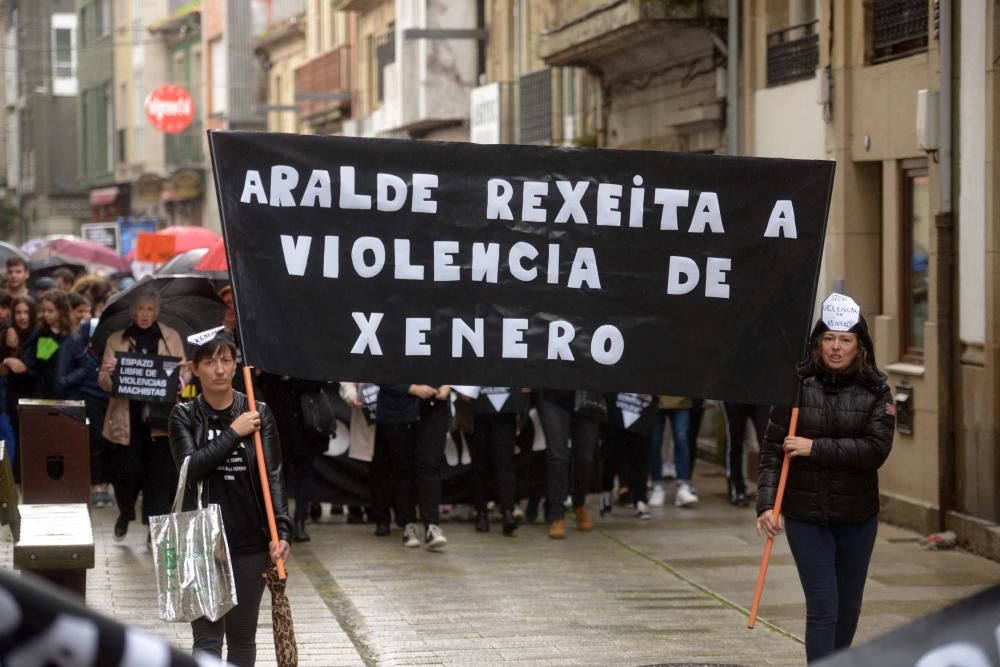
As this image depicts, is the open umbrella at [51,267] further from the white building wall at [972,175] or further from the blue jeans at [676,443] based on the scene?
the white building wall at [972,175]

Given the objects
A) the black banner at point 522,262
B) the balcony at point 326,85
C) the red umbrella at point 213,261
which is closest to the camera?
the black banner at point 522,262

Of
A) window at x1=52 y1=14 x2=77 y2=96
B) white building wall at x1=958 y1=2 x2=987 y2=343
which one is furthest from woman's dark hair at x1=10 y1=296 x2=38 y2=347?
window at x1=52 y1=14 x2=77 y2=96

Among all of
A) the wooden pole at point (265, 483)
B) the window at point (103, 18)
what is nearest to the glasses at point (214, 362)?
the wooden pole at point (265, 483)

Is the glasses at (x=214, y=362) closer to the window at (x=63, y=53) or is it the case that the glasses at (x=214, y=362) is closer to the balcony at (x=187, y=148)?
the balcony at (x=187, y=148)

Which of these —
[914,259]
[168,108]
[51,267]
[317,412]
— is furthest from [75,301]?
[168,108]

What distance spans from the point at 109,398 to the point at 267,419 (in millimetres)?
6828

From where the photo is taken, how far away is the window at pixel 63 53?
69838 millimetres

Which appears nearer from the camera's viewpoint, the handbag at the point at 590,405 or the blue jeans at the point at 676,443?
the handbag at the point at 590,405

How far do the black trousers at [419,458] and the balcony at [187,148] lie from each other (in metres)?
40.1

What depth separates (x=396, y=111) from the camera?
3247 centimetres

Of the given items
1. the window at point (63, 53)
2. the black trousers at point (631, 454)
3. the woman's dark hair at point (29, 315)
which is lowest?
the black trousers at point (631, 454)

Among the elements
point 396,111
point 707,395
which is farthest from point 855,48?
point 396,111

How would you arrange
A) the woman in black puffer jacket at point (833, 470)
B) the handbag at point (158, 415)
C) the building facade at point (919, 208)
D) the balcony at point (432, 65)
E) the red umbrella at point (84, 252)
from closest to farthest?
the woman in black puffer jacket at point (833, 470)
the handbag at point (158, 415)
the building facade at point (919, 208)
the red umbrella at point (84, 252)
the balcony at point (432, 65)

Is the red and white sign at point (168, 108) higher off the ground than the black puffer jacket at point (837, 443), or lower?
higher
